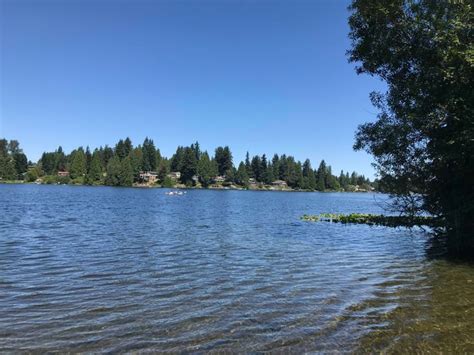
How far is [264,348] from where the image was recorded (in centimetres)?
967

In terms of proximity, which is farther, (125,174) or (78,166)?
(78,166)

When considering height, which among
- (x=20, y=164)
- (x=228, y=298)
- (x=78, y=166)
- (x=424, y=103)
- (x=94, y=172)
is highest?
(x=20, y=164)

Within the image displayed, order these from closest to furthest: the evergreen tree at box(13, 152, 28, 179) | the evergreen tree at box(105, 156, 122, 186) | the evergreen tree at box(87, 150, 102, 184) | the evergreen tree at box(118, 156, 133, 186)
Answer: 1. the evergreen tree at box(105, 156, 122, 186)
2. the evergreen tree at box(87, 150, 102, 184)
3. the evergreen tree at box(118, 156, 133, 186)
4. the evergreen tree at box(13, 152, 28, 179)

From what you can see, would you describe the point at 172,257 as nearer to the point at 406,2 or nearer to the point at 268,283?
the point at 268,283

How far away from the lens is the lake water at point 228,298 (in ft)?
33.5

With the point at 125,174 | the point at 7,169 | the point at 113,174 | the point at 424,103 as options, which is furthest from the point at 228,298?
the point at 7,169

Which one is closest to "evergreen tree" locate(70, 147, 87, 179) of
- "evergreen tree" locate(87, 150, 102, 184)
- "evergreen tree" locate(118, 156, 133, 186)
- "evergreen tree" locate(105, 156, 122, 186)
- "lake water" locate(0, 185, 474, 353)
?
"evergreen tree" locate(87, 150, 102, 184)

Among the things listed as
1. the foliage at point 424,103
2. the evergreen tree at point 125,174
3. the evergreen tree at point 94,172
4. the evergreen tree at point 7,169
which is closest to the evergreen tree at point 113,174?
the evergreen tree at point 125,174

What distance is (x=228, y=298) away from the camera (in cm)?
1420

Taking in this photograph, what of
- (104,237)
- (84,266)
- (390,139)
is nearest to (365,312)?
(390,139)

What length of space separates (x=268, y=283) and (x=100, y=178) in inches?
7406

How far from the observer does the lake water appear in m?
10.2

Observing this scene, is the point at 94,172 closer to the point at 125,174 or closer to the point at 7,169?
the point at 125,174

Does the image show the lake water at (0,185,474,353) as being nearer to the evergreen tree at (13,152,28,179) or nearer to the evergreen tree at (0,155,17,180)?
the evergreen tree at (0,155,17,180)
